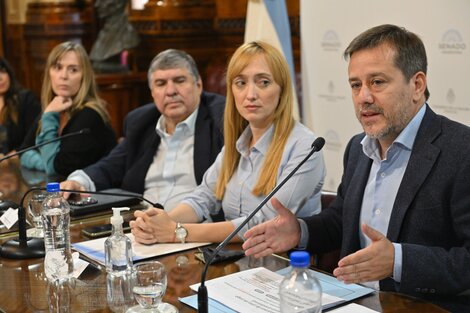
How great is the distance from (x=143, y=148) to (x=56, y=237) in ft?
4.19

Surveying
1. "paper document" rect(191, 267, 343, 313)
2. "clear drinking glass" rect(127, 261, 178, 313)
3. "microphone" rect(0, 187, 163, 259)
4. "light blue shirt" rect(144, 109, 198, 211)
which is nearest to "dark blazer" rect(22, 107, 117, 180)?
"light blue shirt" rect(144, 109, 198, 211)

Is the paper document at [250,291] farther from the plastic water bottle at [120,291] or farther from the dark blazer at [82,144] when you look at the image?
the dark blazer at [82,144]

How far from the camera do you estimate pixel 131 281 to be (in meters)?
1.90

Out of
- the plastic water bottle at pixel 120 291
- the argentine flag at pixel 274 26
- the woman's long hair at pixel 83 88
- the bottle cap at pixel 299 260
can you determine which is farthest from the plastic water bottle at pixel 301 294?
the argentine flag at pixel 274 26

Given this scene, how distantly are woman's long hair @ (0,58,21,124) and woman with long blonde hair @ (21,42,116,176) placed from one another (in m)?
0.80

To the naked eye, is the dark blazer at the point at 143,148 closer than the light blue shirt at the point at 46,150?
Yes

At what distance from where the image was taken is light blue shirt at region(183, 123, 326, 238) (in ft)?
8.06

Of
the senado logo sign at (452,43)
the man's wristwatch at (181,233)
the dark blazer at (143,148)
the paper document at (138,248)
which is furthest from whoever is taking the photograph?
the senado logo sign at (452,43)

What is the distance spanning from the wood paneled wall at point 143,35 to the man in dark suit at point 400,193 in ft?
12.5

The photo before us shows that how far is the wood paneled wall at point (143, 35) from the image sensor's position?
6.34 metres

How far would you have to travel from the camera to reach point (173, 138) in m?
3.21

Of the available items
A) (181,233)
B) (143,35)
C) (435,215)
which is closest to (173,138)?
(181,233)

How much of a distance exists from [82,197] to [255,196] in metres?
0.80

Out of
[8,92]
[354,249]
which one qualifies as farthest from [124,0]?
[354,249]
